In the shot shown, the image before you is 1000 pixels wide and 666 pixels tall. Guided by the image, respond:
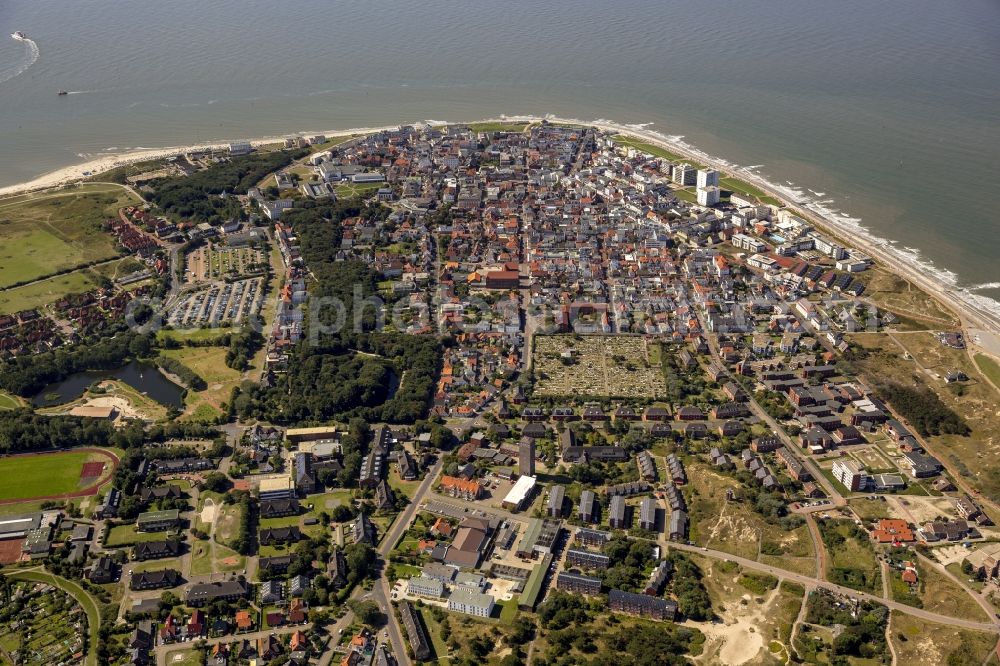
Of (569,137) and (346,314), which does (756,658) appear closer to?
(346,314)

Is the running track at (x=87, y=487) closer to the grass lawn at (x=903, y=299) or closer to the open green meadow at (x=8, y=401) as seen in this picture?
the open green meadow at (x=8, y=401)

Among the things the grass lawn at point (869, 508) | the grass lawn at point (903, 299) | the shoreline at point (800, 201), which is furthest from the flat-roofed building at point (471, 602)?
the grass lawn at point (903, 299)

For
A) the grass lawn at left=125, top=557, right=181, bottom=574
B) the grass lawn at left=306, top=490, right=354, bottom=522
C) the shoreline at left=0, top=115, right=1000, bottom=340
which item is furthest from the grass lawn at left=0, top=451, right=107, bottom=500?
the shoreline at left=0, top=115, right=1000, bottom=340

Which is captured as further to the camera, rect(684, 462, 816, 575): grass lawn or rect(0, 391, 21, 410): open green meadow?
rect(0, 391, 21, 410): open green meadow

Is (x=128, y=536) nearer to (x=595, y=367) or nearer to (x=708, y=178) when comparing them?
(x=595, y=367)

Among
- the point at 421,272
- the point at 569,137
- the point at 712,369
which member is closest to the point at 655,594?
the point at 712,369

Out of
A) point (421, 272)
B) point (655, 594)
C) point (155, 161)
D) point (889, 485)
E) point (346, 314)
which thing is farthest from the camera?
point (155, 161)

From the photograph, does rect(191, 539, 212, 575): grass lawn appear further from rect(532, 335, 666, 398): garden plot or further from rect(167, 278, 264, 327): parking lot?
rect(167, 278, 264, 327): parking lot
